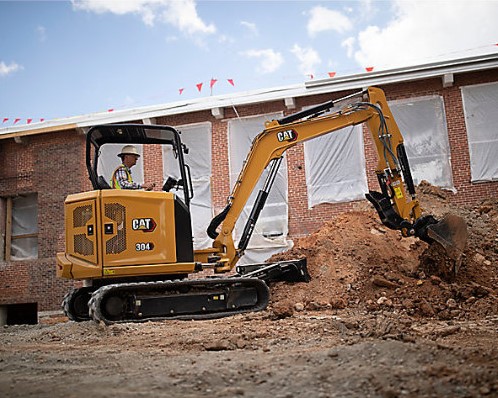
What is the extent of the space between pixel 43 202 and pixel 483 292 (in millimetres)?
12693

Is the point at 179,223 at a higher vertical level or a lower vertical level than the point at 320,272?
higher

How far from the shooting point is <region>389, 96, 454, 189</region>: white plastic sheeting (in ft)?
44.9

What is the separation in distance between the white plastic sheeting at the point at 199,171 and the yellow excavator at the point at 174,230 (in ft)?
20.3

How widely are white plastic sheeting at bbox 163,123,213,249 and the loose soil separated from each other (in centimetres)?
459

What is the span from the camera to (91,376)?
419cm

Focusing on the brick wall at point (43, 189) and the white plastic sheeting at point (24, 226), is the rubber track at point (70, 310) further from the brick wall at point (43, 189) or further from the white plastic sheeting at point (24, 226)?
the white plastic sheeting at point (24, 226)

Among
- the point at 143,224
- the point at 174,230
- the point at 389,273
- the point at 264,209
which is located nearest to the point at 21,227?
the point at 264,209

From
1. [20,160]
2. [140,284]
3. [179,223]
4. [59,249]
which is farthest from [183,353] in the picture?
[20,160]

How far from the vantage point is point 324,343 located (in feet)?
17.6

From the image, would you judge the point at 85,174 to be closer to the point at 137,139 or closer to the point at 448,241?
the point at 137,139

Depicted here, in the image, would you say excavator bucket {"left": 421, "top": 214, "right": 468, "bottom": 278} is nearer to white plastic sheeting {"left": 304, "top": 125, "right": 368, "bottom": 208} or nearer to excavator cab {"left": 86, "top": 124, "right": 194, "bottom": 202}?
excavator cab {"left": 86, "top": 124, "right": 194, "bottom": 202}

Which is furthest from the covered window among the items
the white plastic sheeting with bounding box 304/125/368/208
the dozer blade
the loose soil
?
the dozer blade

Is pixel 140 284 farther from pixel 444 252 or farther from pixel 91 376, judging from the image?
pixel 444 252

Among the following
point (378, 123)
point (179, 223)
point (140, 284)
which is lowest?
point (140, 284)
